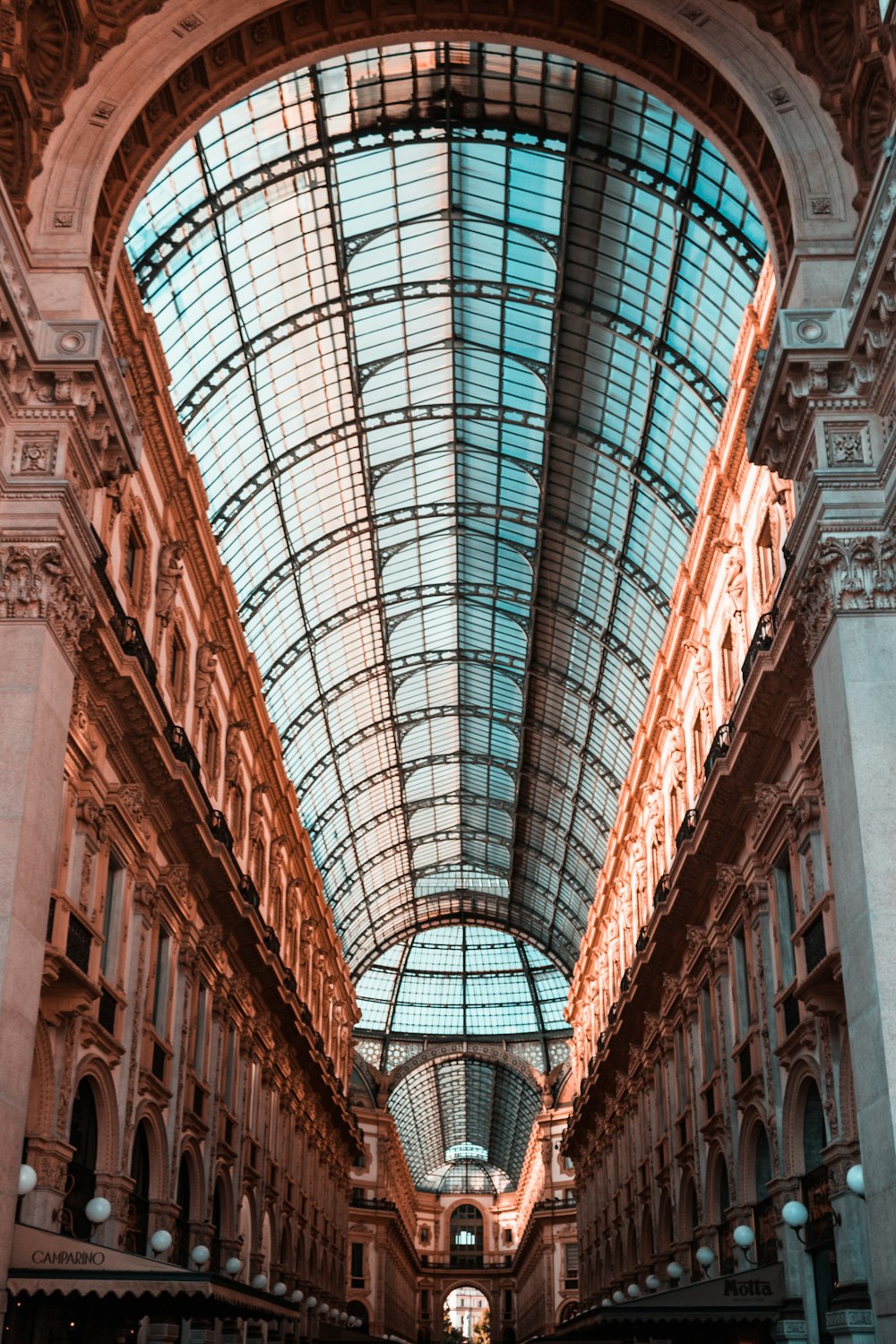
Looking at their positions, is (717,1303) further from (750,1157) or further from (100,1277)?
(100,1277)

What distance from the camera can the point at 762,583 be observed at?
1091 inches

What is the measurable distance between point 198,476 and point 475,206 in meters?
10.5

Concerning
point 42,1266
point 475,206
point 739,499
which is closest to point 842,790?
point 42,1266

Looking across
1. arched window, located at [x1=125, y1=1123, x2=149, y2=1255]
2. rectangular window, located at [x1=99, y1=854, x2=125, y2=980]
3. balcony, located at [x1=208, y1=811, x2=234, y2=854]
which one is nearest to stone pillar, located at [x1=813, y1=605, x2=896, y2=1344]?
rectangular window, located at [x1=99, y1=854, x2=125, y2=980]

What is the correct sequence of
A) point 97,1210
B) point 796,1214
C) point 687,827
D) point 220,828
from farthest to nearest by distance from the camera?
point 687,827
point 220,828
point 796,1214
point 97,1210

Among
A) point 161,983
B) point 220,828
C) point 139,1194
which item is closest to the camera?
point 139,1194

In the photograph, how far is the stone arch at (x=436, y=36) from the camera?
19.6 metres

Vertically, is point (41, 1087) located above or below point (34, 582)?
below

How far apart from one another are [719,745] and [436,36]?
589 inches

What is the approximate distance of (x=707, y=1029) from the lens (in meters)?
33.6

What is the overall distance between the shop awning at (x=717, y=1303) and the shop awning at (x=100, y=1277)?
339 inches

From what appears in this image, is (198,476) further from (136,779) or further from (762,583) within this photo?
(762,583)

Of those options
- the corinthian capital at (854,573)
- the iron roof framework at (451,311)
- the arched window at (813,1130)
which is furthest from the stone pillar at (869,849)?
the iron roof framework at (451,311)

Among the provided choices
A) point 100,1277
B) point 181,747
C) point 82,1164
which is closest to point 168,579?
point 181,747
